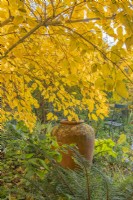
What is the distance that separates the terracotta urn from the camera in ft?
10.5

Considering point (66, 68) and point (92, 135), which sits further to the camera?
point (92, 135)

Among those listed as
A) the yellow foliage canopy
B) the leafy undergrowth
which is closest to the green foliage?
the leafy undergrowth

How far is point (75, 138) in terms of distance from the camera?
10.5 feet

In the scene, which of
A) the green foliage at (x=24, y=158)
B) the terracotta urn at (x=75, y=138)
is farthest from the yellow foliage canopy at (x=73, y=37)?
the terracotta urn at (x=75, y=138)

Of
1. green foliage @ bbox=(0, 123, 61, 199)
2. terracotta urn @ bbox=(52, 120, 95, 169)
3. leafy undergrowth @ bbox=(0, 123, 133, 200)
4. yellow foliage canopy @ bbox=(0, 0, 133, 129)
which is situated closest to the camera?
yellow foliage canopy @ bbox=(0, 0, 133, 129)

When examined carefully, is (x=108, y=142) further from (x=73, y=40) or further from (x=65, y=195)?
(x=73, y=40)

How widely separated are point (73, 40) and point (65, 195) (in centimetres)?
120

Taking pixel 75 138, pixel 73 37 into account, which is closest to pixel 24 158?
pixel 75 138

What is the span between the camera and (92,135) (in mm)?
3297

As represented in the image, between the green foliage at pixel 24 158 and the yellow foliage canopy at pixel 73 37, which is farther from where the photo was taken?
the green foliage at pixel 24 158

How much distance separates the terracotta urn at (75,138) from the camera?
321cm

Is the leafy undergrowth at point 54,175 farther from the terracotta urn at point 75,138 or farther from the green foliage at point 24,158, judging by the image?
the terracotta urn at point 75,138

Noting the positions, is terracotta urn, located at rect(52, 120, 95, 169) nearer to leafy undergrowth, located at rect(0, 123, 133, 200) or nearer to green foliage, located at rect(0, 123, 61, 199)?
green foliage, located at rect(0, 123, 61, 199)

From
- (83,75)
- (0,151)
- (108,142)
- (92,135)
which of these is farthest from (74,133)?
(83,75)
